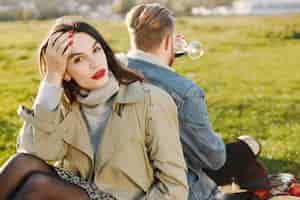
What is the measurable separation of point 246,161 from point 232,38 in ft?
39.0

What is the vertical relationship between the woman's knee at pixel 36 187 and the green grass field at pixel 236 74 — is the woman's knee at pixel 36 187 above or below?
above

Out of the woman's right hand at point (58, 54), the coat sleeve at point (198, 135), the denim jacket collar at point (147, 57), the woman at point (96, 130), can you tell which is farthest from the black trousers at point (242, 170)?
the woman's right hand at point (58, 54)

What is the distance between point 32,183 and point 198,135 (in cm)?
88

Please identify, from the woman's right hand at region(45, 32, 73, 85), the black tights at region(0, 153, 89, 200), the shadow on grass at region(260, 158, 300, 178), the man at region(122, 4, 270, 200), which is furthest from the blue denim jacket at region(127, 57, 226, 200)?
the shadow on grass at region(260, 158, 300, 178)

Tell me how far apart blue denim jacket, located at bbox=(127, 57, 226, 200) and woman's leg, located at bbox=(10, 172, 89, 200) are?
645 mm

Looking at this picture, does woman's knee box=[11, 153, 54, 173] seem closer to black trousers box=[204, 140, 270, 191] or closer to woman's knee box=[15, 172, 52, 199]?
woman's knee box=[15, 172, 52, 199]

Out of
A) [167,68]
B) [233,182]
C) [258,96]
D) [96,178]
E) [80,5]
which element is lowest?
[80,5]

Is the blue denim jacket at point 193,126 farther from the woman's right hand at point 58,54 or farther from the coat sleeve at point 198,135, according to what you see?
the woman's right hand at point 58,54

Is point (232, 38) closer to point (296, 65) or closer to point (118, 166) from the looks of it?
point (296, 65)

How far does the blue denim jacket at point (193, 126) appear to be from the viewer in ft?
11.7

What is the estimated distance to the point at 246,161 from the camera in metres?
4.26

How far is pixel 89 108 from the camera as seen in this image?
3389 millimetres

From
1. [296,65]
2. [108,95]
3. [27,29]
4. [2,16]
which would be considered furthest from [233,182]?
[2,16]

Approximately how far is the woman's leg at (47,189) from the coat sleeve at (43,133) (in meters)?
0.16
